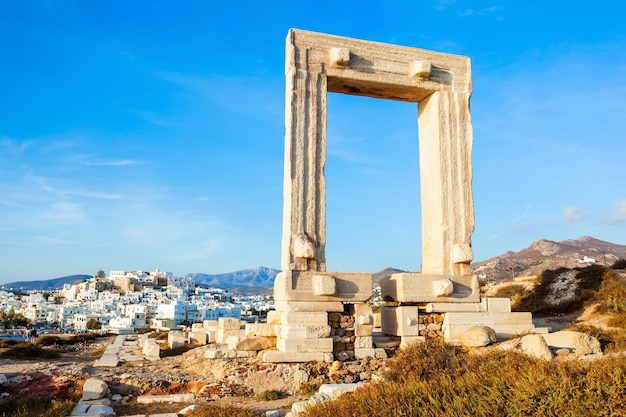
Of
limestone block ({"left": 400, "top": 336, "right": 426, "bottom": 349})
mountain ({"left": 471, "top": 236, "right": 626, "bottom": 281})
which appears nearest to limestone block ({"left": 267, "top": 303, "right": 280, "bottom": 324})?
limestone block ({"left": 400, "top": 336, "right": 426, "bottom": 349})

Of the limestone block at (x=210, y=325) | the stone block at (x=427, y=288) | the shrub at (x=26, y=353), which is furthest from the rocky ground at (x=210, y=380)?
the limestone block at (x=210, y=325)

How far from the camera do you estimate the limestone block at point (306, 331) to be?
9548 millimetres

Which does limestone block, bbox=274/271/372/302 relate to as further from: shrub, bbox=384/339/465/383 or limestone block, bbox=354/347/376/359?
shrub, bbox=384/339/465/383

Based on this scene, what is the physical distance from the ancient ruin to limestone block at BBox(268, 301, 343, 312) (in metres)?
0.02

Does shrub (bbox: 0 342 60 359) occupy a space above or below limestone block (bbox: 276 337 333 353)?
below

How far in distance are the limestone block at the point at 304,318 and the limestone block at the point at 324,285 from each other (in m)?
0.40

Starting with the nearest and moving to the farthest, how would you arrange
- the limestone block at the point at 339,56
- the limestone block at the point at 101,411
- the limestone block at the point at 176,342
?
1. the limestone block at the point at 101,411
2. the limestone block at the point at 339,56
3. the limestone block at the point at 176,342

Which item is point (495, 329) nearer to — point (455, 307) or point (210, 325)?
point (455, 307)

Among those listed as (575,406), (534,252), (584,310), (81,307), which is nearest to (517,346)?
(575,406)

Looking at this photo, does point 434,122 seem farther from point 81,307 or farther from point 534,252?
point 81,307

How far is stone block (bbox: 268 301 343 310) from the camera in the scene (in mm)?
9703

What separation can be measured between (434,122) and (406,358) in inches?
221

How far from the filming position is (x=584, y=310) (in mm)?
15656

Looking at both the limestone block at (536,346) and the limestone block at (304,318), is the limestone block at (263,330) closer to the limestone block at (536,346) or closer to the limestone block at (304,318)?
the limestone block at (304,318)
